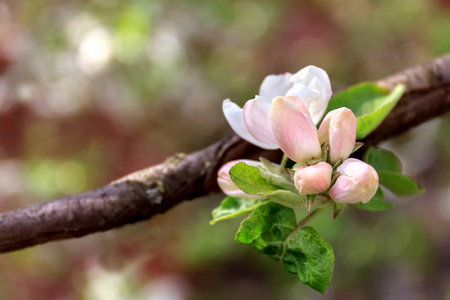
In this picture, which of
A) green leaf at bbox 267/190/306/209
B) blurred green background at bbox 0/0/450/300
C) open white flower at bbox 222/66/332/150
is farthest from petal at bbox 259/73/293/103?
blurred green background at bbox 0/0/450/300

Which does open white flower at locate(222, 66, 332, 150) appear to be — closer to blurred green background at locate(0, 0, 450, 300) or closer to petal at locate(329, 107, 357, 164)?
petal at locate(329, 107, 357, 164)

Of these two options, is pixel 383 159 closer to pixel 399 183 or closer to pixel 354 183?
pixel 399 183

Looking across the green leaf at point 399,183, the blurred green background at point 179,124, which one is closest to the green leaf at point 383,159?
the green leaf at point 399,183

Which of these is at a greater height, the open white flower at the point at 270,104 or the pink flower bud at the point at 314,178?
the open white flower at the point at 270,104

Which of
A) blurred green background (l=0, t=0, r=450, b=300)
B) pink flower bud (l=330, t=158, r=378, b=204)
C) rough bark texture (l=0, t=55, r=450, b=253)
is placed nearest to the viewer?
pink flower bud (l=330, t=158, r=378, b=204)

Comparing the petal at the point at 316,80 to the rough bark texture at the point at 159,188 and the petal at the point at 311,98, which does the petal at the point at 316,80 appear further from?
the rough bark texture at the point at 159,188

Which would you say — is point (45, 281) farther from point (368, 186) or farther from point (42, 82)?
point (368, 186)

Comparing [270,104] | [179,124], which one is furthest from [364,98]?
[179,124]
